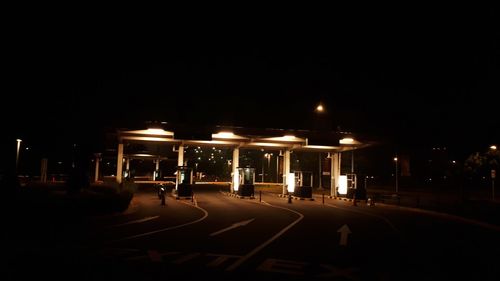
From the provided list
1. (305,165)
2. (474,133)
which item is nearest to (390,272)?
(474,133)

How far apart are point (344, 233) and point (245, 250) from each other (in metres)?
4.76

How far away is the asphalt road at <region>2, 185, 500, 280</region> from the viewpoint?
751 cm

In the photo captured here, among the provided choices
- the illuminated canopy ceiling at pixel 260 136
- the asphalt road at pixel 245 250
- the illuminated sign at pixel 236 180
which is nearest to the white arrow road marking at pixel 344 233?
the asphalt road at pixel 245 250

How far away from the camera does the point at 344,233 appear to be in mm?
13289

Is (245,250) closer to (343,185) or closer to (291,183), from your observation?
(343,185)

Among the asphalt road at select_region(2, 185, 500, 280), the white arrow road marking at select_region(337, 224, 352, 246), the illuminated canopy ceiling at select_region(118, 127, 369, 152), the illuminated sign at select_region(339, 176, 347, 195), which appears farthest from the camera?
the illuminated sign at select_region(339, 176, 347, 195)

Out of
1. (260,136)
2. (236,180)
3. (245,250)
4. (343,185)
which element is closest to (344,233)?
(245,250)

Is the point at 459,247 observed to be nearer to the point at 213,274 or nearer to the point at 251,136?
the point at 213,274

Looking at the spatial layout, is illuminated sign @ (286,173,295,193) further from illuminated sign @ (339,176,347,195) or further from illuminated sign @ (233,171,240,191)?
illuminated sign @ (233,171,240,191)

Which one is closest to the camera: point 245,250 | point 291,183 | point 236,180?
point 245,250

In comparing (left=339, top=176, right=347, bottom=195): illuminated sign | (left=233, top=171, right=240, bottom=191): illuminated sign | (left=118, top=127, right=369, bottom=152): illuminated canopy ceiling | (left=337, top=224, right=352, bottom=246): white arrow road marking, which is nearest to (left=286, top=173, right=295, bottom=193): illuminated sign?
(left=118, top=127, right=369, bottom=152): illuminated canopy ceiling

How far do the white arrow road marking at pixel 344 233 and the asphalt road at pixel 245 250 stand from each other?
0.03 metres

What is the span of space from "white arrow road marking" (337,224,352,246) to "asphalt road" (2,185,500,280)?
0.10ft

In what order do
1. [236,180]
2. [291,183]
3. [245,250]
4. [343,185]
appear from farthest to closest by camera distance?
[236,180] < [291,183] < [343,185] < [245,250]
